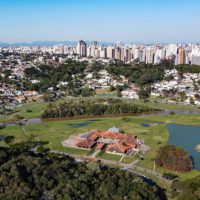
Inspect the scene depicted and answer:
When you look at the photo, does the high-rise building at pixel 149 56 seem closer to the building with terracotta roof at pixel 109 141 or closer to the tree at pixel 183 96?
the tree at pixel 183 96

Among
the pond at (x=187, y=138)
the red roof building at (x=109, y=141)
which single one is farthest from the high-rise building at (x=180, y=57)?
the red roof building at (x=109, y=141)

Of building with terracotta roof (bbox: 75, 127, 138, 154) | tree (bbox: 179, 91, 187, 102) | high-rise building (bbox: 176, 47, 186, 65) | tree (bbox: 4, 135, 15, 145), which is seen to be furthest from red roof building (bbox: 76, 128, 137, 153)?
high-rise building (bbox: 176, 47, 186, 65)

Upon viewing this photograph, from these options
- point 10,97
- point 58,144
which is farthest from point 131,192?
point 10,97

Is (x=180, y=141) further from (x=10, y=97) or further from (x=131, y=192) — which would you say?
(x=10, y=97)

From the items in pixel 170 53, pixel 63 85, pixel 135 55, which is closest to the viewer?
pixel 63 85

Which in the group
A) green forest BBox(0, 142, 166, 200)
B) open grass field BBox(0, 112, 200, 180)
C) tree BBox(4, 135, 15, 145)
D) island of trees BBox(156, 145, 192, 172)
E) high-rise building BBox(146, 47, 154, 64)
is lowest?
open grass field BBox(0, 112, 200, 180)

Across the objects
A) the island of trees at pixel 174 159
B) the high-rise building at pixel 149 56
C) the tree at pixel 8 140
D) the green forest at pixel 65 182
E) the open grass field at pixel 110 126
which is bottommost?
the open grass field at pixel 110 126

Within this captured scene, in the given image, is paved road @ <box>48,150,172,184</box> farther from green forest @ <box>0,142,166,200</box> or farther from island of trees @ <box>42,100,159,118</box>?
island of trees @ <box>42,100,159,118</box>
